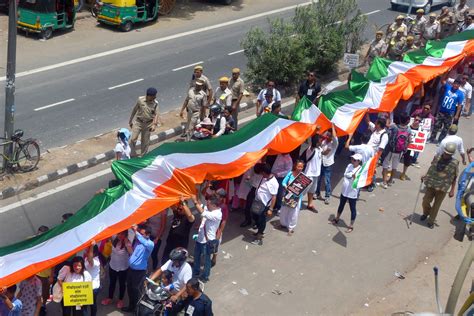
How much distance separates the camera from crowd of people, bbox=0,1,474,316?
9.07 m

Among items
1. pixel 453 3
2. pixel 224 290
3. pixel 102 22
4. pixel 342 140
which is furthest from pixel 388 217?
pixel 453 3

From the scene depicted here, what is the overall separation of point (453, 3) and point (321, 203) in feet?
72.1

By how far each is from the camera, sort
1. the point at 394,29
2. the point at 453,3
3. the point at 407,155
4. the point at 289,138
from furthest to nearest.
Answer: the point at 453,3 < the point at 394,29 < the point at 407,155 < the point at 289,138

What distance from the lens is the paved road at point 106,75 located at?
53.6ft

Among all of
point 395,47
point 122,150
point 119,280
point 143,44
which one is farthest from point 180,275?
point 143,44

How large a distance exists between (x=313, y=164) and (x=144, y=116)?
3.60 m

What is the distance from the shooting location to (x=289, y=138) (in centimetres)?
1250

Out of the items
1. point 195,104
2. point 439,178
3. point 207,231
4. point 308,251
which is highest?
point 439,178

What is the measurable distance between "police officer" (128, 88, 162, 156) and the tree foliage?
18.5ft

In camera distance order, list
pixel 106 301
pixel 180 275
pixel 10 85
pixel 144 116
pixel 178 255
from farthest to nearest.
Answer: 1. pixel 144 116
2. pixel 10 85
3. pixel 106 301
4. pixel 180 275
5. pixel 178 255

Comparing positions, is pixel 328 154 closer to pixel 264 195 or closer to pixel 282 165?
pixel 282 165

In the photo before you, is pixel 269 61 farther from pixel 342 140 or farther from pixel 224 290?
pixel 224 290

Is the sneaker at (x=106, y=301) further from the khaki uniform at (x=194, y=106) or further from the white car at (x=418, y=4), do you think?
the white car at (x=418, y=4)

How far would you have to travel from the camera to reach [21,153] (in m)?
13.5
